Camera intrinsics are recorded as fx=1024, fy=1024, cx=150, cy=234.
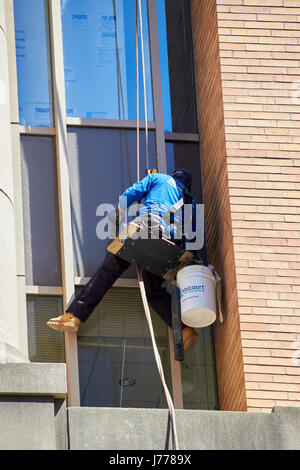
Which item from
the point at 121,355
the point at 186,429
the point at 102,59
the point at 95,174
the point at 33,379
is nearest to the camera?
the point at 33,379

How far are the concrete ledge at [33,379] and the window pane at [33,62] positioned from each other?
3.81 metres

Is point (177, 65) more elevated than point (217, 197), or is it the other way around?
point (177, 65)

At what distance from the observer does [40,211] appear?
1048cm

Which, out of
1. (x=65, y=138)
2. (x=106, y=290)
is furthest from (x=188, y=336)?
(x=65, y=138)

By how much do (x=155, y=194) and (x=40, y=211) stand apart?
4.51 ft

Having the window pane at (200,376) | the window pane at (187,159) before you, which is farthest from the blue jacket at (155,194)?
the window pane at (200,376)

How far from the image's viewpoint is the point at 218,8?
10258 mm

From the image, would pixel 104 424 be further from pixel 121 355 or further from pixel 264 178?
pixel 264 178

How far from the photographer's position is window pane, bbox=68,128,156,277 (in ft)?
34.1

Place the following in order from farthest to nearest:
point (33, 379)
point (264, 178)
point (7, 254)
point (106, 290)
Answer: point (106, 290), point (264, 178), point (7, 254), point (33, 379)

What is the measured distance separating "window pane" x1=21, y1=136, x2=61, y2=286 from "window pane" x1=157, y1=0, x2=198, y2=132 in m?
1.39

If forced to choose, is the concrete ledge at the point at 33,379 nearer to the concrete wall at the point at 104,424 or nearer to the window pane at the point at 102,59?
the concrete wall at the point at 104,424

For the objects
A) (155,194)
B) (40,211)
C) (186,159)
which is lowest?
(155,194)

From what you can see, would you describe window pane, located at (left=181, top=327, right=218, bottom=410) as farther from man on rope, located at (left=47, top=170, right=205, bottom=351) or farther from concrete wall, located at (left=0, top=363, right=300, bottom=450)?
concrete wall, located at (left=0, top=363, right=300, bottom=450)
